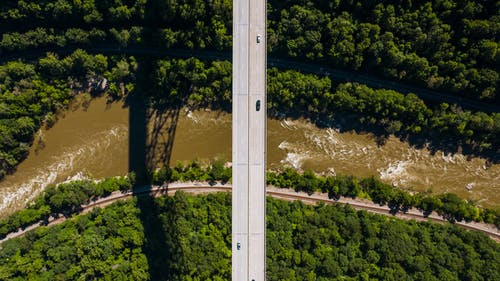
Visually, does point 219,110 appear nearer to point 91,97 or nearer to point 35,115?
point 91,97

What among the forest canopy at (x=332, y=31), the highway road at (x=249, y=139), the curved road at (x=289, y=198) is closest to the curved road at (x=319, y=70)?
the forest canopy at (x=332, y=31)

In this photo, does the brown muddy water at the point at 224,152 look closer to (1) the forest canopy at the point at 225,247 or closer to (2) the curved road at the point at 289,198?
(2) the curved road at the point at 289,198

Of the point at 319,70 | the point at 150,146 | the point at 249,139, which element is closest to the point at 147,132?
the point at 150,146

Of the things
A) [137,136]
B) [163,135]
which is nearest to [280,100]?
[163,135]

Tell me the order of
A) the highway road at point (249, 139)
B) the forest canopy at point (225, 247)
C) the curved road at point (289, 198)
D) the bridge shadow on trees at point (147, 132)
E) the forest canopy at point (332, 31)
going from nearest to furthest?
the highway road at point (249, 139)
the forest canopy at point (225, 247)
the forest canopy at point (332, 31)
the curved road at point (289, 198)
the bridge shadow on trees at point (147, 132)

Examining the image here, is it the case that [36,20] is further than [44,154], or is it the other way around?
[44,154]

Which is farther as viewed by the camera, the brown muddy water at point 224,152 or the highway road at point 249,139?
the brown muddy water at point 224,152

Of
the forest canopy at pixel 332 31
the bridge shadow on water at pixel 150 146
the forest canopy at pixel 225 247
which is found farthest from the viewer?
the bridge shadow on water at pixel 150 146

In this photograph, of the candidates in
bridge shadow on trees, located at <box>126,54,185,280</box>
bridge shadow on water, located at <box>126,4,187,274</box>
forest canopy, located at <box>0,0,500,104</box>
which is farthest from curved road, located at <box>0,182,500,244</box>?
forest canopy, located at <box>0,0,500,104</box>
